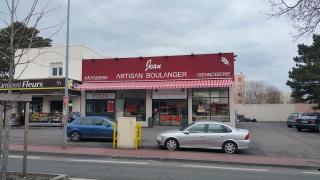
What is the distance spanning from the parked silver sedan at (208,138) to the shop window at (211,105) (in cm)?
1312

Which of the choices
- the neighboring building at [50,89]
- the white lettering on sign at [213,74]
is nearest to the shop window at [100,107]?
the neighboring building at [50,89]

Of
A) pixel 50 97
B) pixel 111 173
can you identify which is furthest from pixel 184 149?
pixel 50 97

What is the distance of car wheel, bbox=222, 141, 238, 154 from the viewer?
1900cm

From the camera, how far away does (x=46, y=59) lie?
143 ft

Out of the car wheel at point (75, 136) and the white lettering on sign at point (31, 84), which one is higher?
the white lettering on sign at point (31, 84)

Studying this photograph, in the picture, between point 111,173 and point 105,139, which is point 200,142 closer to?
point 105,139

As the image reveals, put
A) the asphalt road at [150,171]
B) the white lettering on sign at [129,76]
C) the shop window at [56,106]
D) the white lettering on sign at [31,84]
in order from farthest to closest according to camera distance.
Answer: the shop window at [56,106] → the white lettering on sign at [31,84] → the white lettering on sign at [129,76] → the asphalt road at [150,171]

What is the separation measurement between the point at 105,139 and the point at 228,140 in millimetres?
7259

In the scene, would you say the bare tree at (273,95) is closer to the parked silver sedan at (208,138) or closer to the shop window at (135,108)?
the shop window at (135,108)

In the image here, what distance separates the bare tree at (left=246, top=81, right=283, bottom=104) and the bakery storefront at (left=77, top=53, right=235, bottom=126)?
71.0 meters

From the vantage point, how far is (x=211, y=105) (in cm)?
3269

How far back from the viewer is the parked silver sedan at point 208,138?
19000 mm

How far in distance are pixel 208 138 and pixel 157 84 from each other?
14.5m

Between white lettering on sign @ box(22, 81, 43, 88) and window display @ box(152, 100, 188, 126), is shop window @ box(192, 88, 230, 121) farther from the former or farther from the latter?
white lettering on sign @ box(22, 81, 43, 88)
